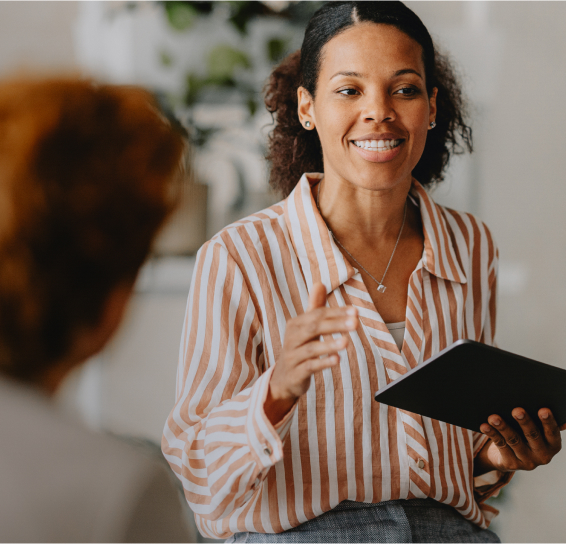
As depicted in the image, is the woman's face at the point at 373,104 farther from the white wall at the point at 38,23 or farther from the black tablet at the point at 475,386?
the white wall at the point at 38,23

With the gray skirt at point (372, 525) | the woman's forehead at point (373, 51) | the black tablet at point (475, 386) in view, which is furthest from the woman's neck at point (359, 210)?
the gray skirt at point (372, 525)

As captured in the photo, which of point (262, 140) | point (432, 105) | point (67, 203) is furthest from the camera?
point (262, 140)

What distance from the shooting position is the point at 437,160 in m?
1.60

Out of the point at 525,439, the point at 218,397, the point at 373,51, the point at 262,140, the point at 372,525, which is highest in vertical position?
the point at 373,51

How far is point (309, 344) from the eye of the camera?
33.6 inches

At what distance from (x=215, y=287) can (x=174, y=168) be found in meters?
0.53

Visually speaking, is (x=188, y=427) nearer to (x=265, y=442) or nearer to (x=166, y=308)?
(x=265, y=442)

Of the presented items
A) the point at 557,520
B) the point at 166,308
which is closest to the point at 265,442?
the point at 166,308

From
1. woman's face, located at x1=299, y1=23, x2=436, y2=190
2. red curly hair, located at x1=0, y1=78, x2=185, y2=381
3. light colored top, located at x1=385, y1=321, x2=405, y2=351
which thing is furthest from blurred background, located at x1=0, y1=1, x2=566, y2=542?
red curly hair, located at x1=0, y1=78, x2=185, y2=381

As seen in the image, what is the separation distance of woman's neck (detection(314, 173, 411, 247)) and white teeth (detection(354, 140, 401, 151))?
4.0 inches

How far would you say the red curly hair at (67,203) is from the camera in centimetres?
55

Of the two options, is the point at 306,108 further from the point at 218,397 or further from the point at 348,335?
the point at 218,397

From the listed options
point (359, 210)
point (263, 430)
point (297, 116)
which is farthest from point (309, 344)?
point (297, 116)

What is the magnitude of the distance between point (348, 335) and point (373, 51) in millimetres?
577
